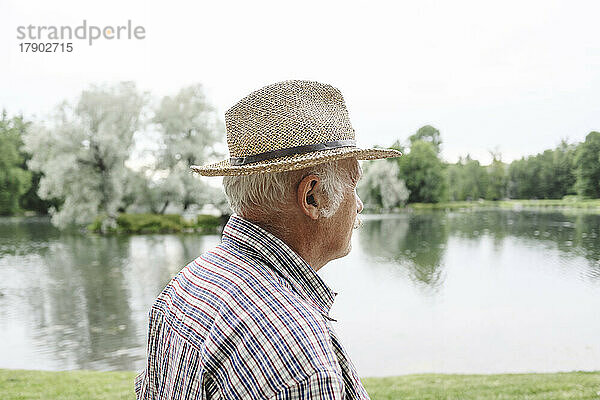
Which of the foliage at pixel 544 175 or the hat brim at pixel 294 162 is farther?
the foliage at pixel 544 175

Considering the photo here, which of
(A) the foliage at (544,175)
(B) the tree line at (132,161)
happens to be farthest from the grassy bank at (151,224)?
(A) the foliage at (544,175)

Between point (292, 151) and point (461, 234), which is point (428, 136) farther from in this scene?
point (292, 151)

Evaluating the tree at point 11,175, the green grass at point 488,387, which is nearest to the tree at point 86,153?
the tree at point 11,175

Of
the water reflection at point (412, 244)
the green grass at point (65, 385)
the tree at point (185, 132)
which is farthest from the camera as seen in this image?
the tree at point (185, 132)

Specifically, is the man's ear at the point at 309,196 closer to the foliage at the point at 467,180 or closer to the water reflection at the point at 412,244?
the water reflection at the point at 412,244

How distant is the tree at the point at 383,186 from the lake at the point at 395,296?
6056 mm

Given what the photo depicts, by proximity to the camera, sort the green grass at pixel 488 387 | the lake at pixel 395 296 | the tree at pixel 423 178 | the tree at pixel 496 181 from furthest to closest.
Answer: the tree at pixel 423 178, the tree at pixel 496 181, the lake at pixel 395 296, the green grass at pixel 488 387

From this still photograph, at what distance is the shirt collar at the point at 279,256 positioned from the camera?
0.94 m

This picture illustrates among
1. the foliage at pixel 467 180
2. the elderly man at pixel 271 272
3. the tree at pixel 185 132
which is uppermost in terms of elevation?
the tree at pixel 185 132

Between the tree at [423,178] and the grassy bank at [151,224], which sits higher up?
the tree at [423,178]

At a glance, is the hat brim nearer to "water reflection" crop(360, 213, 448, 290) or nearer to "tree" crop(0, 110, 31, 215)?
"water reflection" crop(360, 213, 448, 290)

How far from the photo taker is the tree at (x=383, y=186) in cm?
3622

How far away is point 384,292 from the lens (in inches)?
595

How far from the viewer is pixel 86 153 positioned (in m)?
25.0
